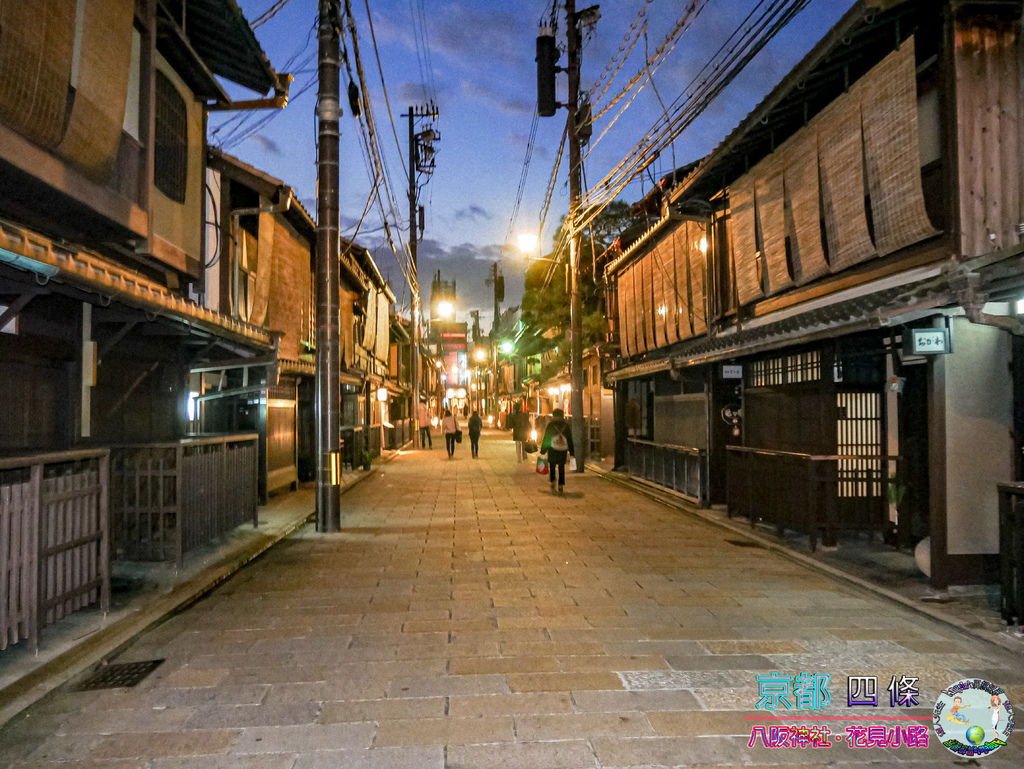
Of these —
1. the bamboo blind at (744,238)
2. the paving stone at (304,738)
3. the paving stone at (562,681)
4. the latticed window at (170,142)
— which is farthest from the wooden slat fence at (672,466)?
the latticed window at (170,142)

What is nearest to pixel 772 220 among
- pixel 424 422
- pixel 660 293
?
pixel 660 293

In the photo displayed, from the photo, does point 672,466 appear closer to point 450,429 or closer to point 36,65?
point 450,429

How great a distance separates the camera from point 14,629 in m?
5.07

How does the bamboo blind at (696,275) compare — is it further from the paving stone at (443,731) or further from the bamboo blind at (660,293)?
the paving stone at (443,731)

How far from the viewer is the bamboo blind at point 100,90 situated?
745cm

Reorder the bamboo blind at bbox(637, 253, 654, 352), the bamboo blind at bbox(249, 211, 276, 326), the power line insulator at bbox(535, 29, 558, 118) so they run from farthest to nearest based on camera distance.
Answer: the power line insulator at bbox(535, 29, 558, 118) → the bamboo blind at bbox(637, 253, 654, 352) → the bamboo blind at bbox(249, 211, 276, 326)

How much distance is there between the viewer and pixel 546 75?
20172 millimetres

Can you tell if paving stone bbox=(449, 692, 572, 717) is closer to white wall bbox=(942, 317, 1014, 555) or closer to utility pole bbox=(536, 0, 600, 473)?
white wall bbox=(942, 317, 1014, 555)

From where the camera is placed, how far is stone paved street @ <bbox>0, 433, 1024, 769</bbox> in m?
3.79

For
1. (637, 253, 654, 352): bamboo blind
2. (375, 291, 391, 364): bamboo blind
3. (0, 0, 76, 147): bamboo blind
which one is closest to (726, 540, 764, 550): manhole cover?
(637, 253, 654, 352): bamboo blind

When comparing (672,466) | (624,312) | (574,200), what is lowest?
(672,466)

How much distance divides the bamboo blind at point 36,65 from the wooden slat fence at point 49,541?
353cm

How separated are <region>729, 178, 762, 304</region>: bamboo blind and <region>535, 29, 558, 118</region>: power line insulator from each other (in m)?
9.35

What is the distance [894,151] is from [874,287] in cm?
185
